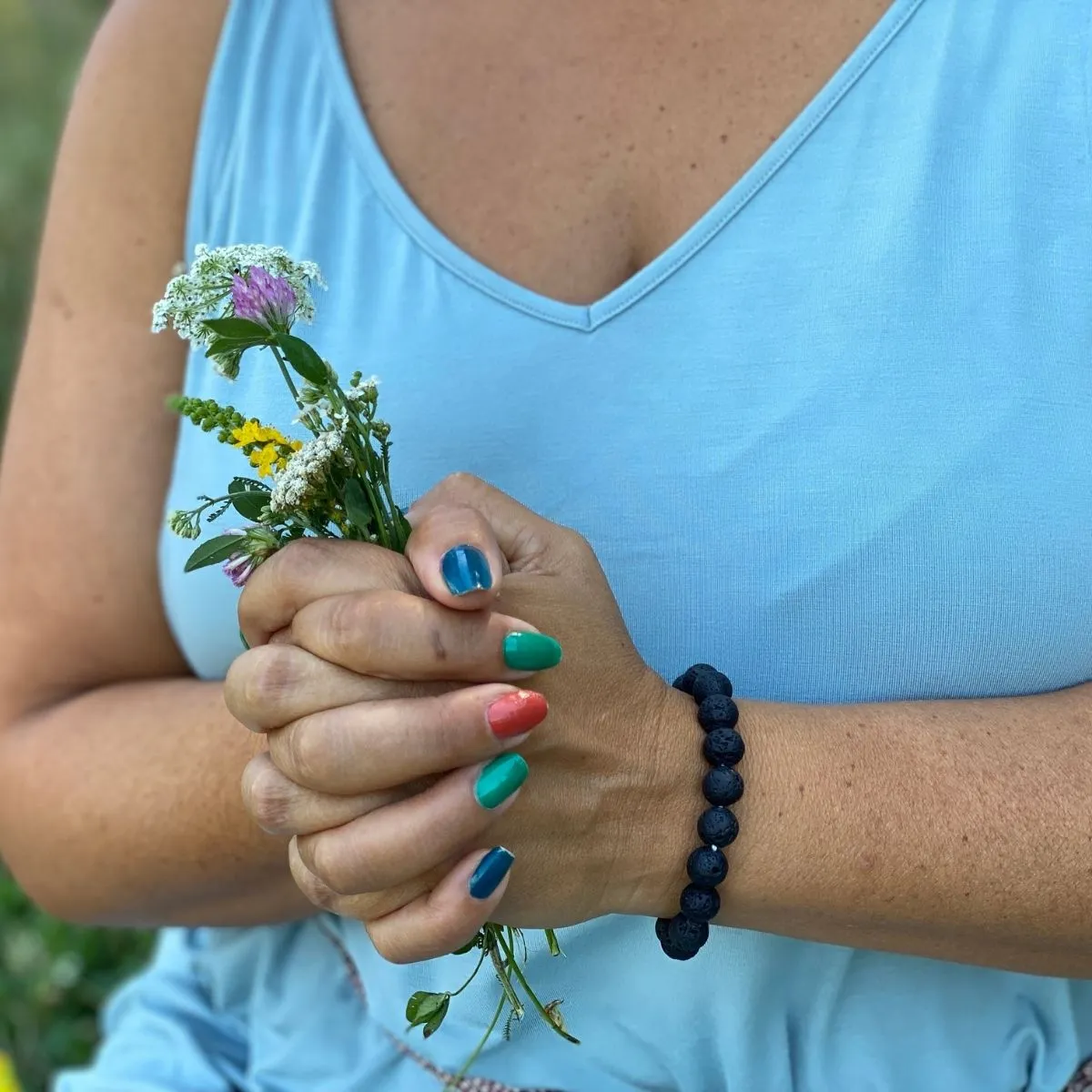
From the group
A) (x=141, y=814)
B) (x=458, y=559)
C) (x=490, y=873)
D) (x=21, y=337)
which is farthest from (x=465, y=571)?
(x=21, y=337)

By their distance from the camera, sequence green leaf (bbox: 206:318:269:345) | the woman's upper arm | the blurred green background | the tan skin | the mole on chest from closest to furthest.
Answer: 1. green leaf (bbox: 206:318:269:345)
2. the tan skin
3. the mole on chest
4. the woman's upper arm
5. the blurred green background

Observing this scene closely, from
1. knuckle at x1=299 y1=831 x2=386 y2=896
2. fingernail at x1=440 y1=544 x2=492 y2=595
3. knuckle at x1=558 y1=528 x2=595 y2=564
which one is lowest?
knuckle at x1=299 y1=831 x2=386 y2=896

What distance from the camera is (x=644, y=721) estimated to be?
1.01m

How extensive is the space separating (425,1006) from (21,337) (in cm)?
461

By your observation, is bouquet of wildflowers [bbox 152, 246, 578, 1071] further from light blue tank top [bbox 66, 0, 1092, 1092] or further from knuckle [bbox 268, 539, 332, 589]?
light blue tank top [bbox 66, 0, 1092, 1092]

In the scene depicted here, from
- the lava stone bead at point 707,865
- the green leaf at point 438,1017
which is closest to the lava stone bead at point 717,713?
the lava stone bead at point 707,865

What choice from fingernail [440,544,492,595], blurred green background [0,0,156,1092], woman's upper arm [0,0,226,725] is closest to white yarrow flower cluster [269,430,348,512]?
fingernail [440,544,492,595]

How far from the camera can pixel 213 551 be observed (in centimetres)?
93

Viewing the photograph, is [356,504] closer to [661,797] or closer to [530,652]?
[530,652]

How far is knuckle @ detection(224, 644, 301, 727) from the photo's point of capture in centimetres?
93

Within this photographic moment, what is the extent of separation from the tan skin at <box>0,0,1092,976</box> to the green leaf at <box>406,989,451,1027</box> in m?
0.06

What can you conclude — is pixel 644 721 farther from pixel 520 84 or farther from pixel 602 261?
pixel 520 84

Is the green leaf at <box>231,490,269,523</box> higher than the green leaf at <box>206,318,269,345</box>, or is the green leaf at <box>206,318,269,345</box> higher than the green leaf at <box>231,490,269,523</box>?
the green leaf at <box>206,318,269,345</box>

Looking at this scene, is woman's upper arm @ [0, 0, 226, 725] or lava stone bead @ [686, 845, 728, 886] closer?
lava stone bead @ [686, 845, 728, 886]
